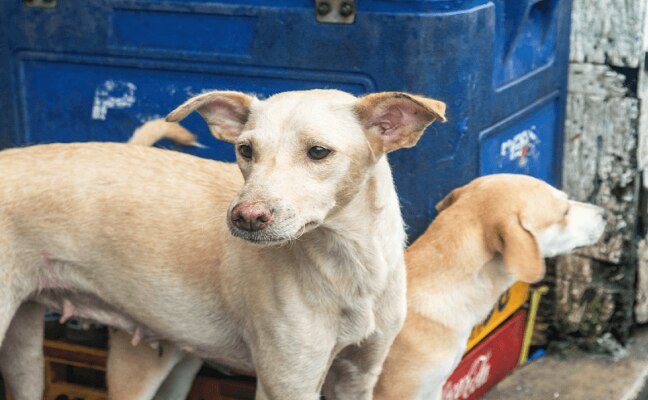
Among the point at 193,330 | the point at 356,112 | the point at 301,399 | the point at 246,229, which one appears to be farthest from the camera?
the point at 193,330

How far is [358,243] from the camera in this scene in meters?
3.06

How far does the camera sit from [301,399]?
3080 mm

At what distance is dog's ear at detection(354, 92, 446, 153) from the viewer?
2.84 m

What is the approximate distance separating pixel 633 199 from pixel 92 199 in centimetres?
251

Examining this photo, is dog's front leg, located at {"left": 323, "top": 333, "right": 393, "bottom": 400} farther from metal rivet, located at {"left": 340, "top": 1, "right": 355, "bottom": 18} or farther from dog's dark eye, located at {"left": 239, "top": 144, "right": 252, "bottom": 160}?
metal rivet, located at {"left": 340, "top": 1, "right": 355, "bottom": 18}

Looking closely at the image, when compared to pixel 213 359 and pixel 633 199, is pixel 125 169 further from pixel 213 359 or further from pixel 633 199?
pixel 633 199

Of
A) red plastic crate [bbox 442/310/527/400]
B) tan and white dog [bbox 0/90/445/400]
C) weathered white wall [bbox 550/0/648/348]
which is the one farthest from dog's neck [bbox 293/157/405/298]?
weathered white wall [bbox 550/0/648/348]

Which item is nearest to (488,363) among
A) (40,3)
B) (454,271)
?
(454,271)

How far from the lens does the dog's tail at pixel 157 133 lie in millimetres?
3721

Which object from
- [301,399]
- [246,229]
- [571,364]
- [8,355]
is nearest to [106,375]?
[8,355]

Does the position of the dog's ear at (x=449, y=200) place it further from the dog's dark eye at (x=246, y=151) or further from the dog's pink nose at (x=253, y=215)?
the dog's pink nose at (x=253, y=215)

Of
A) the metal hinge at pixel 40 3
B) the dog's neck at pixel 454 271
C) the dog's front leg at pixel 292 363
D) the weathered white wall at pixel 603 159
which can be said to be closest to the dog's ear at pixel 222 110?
the dog's front leg at pixel 292 363

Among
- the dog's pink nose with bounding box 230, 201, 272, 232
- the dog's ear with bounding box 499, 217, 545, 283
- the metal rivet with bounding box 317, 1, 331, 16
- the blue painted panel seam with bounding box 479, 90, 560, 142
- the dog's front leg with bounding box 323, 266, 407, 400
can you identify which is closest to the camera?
the dog's pink nose with bounding box 230, 201, 272, 232

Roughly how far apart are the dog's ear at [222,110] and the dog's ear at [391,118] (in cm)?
33
